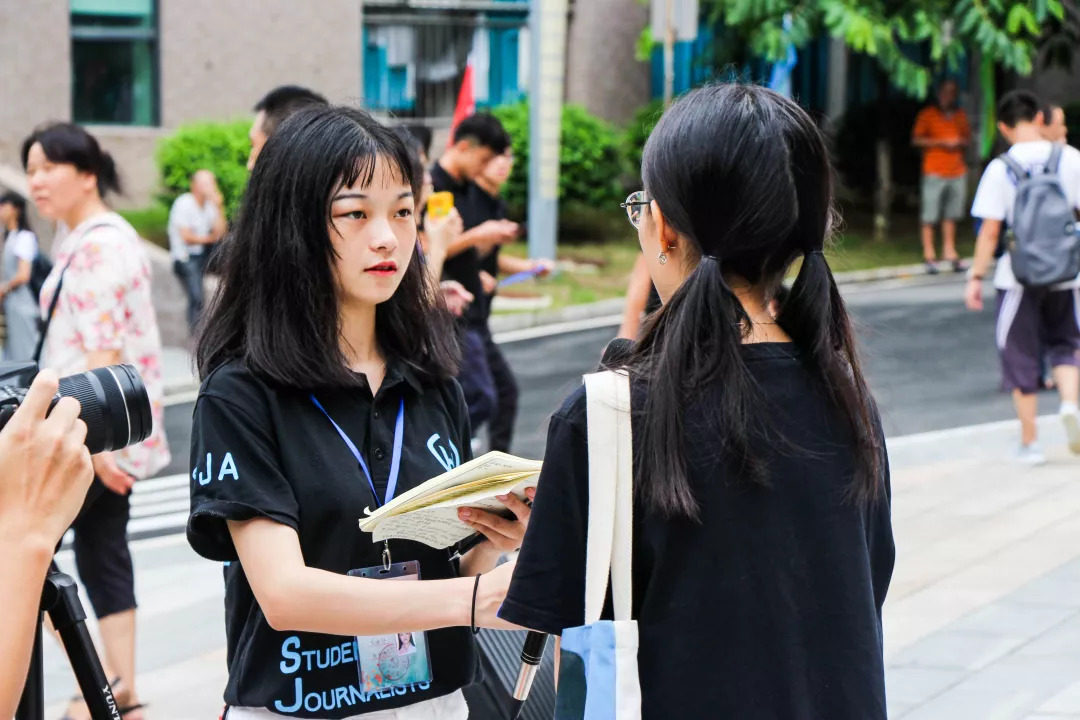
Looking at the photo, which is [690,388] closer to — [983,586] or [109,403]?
[109,403]

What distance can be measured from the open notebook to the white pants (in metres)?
0.34

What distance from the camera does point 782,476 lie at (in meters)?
1.96

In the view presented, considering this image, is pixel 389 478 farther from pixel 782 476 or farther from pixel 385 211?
pixel 782 476

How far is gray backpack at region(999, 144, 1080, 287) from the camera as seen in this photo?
7789mm

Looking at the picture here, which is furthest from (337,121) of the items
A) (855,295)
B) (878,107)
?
(878,107)

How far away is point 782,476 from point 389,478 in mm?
799

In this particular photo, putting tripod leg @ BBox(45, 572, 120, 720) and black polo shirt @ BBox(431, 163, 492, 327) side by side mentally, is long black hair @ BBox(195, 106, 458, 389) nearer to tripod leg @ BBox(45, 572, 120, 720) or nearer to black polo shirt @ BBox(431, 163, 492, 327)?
tripod leg @ BBox(45, 572, 120, 720)

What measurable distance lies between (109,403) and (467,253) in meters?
4.35

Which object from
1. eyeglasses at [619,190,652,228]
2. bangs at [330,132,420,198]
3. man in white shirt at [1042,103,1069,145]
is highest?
man in white shirt at [1042,103,1069,145]

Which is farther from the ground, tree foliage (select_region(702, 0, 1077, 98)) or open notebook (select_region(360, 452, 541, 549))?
tree foliage (select_region(702, 0, 1077, 98))

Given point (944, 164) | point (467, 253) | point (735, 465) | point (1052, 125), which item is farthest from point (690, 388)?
point (944, 164)

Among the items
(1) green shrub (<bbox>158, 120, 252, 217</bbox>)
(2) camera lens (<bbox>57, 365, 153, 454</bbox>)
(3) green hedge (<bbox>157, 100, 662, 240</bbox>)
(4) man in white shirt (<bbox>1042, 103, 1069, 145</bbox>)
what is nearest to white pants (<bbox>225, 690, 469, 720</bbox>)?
(2) camera lens (<bbox>57, 365, 153, 454</bbox>)

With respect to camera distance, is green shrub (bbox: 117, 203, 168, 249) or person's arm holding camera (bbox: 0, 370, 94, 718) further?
green shrub (bbox: 117, 203, 168, 249)

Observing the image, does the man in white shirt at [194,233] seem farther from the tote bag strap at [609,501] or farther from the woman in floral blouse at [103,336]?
the tote bag strap at [609,501]
